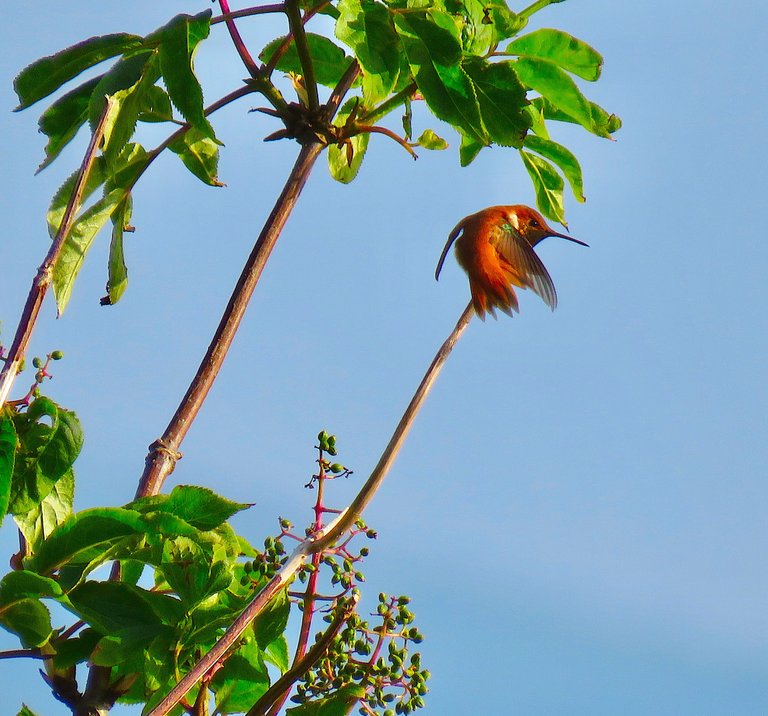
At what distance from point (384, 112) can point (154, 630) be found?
123cm

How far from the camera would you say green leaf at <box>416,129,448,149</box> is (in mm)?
2195

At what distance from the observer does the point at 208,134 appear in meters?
1.75

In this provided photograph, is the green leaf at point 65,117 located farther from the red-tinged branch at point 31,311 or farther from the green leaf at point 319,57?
the red-tinged branch at point 31,311

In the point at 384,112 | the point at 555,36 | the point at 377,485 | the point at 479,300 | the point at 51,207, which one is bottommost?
the point at 377,485

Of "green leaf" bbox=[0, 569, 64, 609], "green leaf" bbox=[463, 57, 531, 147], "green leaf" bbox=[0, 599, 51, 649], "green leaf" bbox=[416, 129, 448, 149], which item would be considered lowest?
"green leaf" bbox=[0, 599, 51, 649]

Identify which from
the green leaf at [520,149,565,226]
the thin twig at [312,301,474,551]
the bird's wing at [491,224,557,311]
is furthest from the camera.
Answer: the bird's wing at [491,224,557,311]

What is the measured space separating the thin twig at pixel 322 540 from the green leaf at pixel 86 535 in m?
0.30

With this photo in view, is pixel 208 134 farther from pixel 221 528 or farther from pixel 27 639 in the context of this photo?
pixel 27 639

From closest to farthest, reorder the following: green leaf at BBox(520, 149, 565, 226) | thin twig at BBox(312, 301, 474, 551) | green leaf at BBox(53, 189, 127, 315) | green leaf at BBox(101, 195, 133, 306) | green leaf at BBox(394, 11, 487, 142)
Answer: thin twig at BBox(312, 301, 474, 551), green leaf at BBox(394, 11, 487, 142), green leaf at BBox(53, 189, 127, 315), green leaf at BBox(101, 195, 133, 306), green leaf at BBox(520, 149, 565, 226)

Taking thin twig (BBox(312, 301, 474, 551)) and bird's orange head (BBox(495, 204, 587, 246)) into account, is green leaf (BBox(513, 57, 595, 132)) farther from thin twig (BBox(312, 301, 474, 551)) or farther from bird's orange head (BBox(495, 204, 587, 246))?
bird's orange head (BBox(495, 204, 587, 246))

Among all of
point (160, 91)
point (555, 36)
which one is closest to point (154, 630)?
point (160, 91)

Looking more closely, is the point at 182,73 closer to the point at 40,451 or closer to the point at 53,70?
the point at 53,70

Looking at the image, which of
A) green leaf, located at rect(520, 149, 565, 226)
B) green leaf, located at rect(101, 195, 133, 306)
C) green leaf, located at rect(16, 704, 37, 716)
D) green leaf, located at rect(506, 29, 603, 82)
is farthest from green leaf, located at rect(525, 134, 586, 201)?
green leaf, located at rect(16, 704, 37, 716)

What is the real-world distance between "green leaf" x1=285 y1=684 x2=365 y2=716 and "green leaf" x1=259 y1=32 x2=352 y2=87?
1413 millimetres
